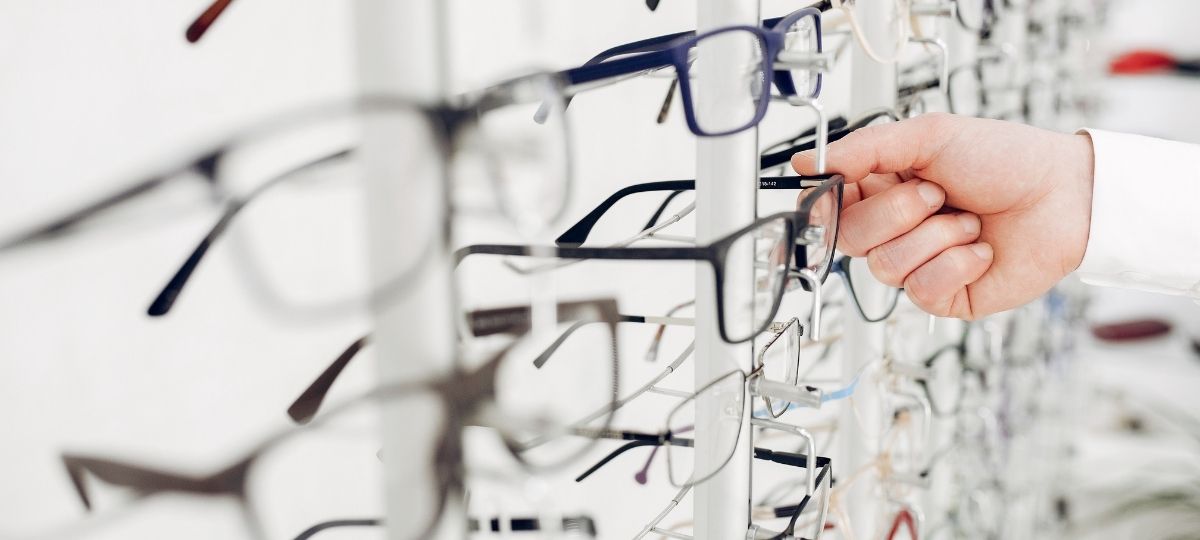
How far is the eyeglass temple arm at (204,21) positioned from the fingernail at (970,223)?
514 mm

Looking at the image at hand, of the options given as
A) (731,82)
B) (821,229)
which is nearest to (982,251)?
(821,229)

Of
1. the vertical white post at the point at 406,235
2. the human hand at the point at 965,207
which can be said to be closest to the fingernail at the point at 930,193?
the human hand at the point at 965,207

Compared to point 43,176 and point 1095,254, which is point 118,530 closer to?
point 43,176

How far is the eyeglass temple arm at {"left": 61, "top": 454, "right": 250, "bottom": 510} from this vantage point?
26cm

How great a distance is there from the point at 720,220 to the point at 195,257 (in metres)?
0.22

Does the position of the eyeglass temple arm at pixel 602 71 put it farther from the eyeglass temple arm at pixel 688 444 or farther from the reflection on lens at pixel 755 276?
the eyeglass temple arm at pixel 688 444

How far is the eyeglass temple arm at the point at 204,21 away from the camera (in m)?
0.27

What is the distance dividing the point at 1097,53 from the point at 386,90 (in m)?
2.56

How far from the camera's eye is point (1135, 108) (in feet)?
7.77

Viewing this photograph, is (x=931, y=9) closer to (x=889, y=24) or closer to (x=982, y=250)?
(x=889, y=24)

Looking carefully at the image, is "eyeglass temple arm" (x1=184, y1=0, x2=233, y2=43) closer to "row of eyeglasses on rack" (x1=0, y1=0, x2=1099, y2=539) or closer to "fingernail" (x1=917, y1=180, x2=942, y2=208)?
"row of eyeglasses on rack" (x1=0, y1=0, x2=1099, y2=539)

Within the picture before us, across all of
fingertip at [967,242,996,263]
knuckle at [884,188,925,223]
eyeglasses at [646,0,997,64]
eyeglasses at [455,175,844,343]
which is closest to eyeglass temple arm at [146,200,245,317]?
eyeglasses at [455,175,844,343]

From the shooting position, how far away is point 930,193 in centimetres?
56

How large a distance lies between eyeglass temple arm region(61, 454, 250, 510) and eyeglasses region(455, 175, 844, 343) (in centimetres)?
13
